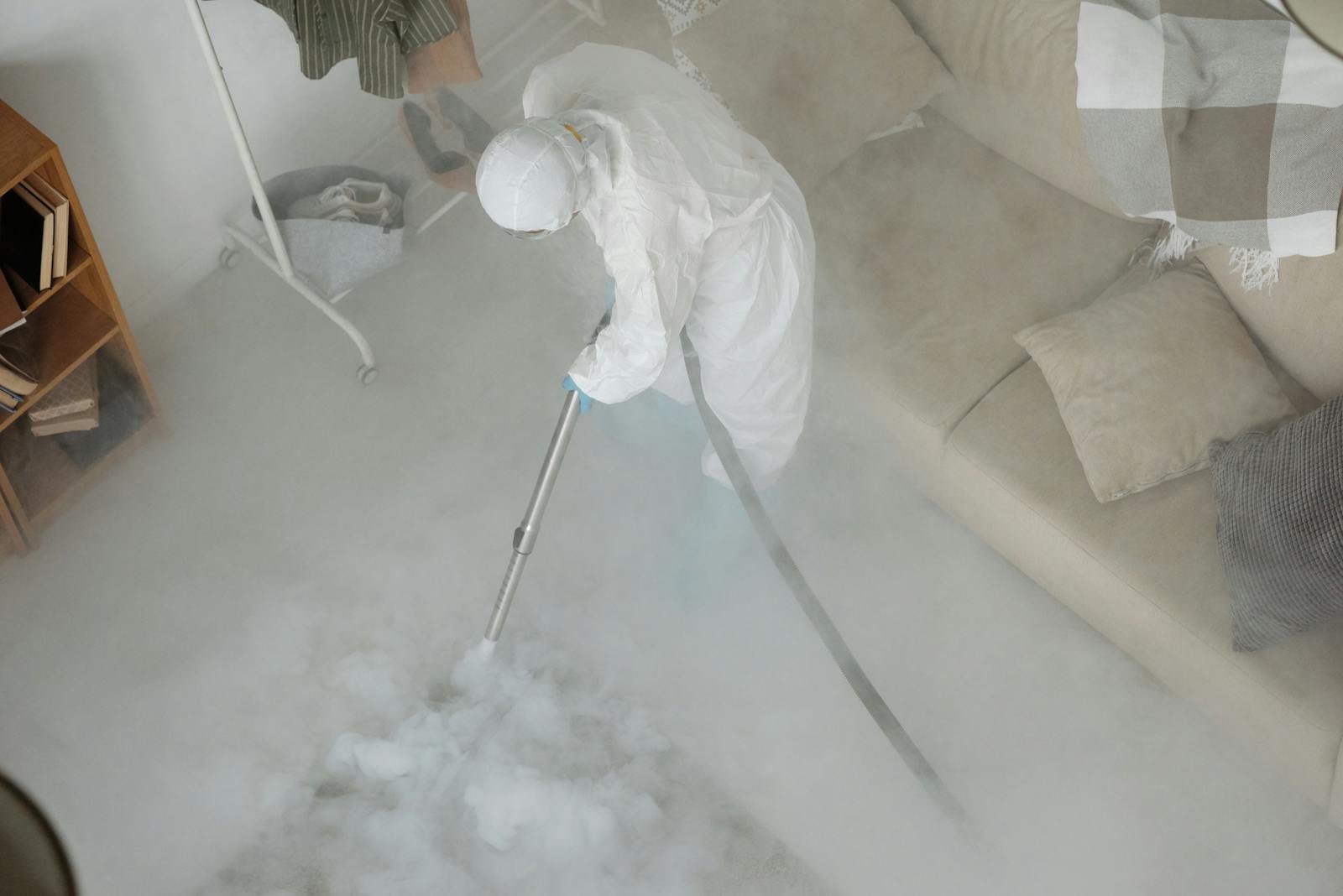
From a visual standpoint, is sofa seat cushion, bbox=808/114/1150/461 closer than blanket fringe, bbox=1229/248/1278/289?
No

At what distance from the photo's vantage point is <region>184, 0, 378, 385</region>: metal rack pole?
1646mm

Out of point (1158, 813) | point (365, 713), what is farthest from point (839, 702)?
point (365, 713)

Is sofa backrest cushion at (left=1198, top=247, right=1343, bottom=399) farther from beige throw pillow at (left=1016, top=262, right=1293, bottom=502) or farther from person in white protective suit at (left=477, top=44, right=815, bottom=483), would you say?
person in white protective suit at (left=477, top=44, right=815, bottom=483)

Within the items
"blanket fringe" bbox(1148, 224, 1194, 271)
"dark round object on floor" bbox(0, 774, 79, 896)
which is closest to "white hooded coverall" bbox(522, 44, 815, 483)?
"blanket fringe" bbox(1148, 224, 1194, 271)

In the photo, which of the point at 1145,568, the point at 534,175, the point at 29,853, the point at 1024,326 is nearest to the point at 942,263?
the point at 1024,326

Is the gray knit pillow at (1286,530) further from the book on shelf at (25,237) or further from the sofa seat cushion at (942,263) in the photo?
the book on shelf at (25,237)

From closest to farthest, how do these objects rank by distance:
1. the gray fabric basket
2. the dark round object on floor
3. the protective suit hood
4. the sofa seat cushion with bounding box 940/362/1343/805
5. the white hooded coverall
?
the dark round object on floor, the protective suit hood, the white hooded coverall, the sofa seat cushion with bounding box 940/362/1343/805, the gray fabric basket

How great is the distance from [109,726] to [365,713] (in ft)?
1.33

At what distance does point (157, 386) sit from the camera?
2010mm

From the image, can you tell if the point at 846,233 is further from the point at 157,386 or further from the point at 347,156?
the point at 157,386

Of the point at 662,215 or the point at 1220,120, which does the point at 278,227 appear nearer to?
the point at 662,215

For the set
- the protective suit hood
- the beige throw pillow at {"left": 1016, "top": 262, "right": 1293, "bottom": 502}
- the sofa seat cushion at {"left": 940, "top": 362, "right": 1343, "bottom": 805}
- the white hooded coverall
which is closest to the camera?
the protective suit hood

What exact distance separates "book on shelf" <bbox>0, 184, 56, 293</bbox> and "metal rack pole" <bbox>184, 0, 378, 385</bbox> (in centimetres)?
30

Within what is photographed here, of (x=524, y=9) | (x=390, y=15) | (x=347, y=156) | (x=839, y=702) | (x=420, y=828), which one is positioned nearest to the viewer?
(x=390, y=15)
